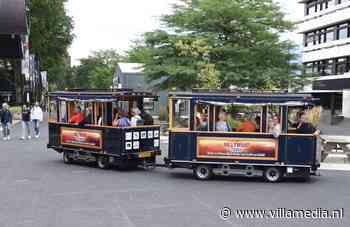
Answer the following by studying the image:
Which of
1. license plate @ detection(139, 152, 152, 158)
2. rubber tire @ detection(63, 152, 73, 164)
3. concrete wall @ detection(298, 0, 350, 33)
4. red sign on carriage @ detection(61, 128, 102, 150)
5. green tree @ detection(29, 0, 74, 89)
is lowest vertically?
rubber tire @ detection(63, 152, 73, 164)

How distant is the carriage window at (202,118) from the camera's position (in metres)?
13.3

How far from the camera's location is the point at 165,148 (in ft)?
67.6

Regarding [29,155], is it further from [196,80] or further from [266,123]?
[196,80]

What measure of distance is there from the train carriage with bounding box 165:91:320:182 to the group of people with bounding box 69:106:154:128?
6.25ft

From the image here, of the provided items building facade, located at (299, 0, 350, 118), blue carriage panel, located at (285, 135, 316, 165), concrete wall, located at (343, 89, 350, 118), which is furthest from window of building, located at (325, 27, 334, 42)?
blue carriage panel, located at (285, 135, 316, 165)

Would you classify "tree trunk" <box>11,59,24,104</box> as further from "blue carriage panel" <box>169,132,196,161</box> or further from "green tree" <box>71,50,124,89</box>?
"blue carriage panel" <box>169,132,196,161</box>

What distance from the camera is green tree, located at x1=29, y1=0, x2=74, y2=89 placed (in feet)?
173

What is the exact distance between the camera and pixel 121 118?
14820mm

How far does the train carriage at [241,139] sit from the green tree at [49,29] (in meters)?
42.3

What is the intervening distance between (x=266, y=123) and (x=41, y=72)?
2253 inches

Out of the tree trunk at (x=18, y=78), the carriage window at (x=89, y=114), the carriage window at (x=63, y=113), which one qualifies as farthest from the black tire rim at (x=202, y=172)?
the tree trunk at (x=18, y=78)

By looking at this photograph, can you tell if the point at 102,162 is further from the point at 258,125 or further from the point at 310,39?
the point at 310,39

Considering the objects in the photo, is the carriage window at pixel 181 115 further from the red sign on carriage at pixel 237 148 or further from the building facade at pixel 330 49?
the building facade at pixel 330 49

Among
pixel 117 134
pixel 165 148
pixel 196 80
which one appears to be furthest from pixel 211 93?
pixel 196 80
